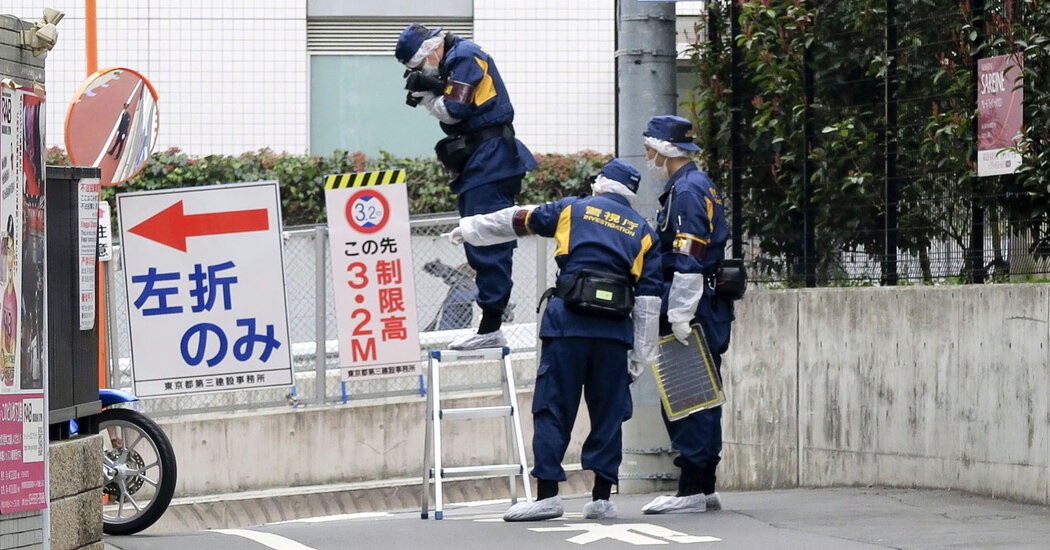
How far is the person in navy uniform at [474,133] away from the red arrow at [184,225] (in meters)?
4.06

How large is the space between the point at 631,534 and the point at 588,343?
1.04m

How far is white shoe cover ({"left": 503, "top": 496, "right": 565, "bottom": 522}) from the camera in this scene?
829 centimetres

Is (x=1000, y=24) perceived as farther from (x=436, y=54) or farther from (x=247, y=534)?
(x=247, y=534)

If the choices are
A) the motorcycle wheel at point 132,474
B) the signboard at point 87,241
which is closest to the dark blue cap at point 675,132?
the motorcycle wheel at point 132,474

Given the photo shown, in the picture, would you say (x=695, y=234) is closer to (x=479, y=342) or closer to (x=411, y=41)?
(x=479, y=342)

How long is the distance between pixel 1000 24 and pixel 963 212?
1.15m

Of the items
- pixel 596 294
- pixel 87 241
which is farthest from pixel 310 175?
pixel 87 241

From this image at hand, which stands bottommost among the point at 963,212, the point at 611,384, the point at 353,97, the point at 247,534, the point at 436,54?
the point at 247,534

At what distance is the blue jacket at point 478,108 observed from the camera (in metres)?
8.68

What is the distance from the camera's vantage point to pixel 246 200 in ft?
41.6

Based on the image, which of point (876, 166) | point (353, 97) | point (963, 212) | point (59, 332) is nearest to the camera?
point (59, 332)

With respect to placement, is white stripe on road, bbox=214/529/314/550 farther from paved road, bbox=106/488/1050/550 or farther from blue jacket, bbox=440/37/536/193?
blue jacket, bbox=440/37/536/193

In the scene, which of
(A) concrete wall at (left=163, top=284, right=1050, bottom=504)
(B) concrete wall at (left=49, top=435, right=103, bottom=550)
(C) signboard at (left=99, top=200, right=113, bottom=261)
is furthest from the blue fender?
(A) concrete wall at (left=163, top=284, right=1050, bottom=504)

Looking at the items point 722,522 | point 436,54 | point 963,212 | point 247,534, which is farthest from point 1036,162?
point 247,534
